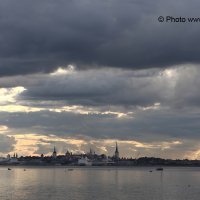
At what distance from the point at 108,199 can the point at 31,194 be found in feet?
77.8

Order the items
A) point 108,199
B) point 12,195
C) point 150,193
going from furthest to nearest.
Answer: point 150,193
point 12,195
point 108,199

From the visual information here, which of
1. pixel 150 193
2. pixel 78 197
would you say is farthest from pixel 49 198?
pixel 150 193

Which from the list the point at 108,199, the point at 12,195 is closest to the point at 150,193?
the point at 108,199

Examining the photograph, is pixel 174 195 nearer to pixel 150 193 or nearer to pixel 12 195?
pixel 150 193

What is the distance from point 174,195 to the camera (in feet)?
492

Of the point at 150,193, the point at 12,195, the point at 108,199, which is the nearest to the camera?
the point at 108,199

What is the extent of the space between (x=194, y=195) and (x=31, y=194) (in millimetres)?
43423

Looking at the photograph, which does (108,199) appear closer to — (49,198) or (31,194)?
(49,198)

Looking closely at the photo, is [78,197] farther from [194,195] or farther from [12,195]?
[194,195]

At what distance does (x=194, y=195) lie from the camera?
5910 inches

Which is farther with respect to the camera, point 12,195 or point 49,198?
point 12,195

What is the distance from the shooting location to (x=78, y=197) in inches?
5443

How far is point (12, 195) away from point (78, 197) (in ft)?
57.4

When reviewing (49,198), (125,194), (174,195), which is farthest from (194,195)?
(49,198)
